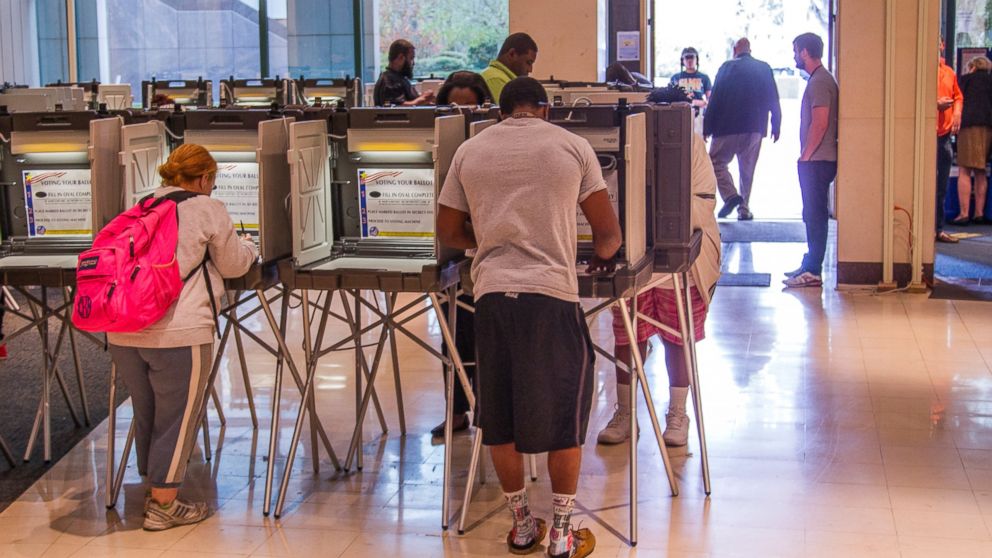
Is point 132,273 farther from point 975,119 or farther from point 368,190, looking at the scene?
point 975,119

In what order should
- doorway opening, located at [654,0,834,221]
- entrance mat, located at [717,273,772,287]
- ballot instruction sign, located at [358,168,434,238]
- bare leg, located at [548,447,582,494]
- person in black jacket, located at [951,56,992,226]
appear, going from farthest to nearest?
1. doorway opening, located at [654,0,834,221]
2. person in black jacket, located at [951,56,992,226]
3. entrance mat, located at [717,273,772,287]
4. ballot instruction sign, located at [358,168,434,238]
5. bare leg, located at [548,447,582,494]

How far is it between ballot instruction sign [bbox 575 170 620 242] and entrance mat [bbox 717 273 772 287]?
4450mm

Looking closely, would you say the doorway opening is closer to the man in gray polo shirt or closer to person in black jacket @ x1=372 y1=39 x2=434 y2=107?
the man in gray polo shirt

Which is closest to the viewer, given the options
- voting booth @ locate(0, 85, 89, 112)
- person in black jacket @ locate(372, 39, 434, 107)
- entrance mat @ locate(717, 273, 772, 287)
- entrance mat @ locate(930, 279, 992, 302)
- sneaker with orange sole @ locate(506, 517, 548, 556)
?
sneaker with orange sole @ locate(506, 517, 548, 556)

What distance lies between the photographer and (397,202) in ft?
13.8

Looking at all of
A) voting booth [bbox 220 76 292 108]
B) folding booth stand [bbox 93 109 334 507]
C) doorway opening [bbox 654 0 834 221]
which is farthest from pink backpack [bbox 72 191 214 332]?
doorway opening [bbox 654 0 834 221]

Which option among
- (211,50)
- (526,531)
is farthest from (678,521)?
(211,50)

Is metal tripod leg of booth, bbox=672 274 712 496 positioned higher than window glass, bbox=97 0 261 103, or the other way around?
window glass, bbox=97 0 261 103

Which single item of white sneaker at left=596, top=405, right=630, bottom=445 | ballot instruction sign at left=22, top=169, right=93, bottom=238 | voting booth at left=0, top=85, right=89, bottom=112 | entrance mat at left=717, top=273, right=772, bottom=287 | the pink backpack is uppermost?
voting booth at left=0, top=85, right=89, bottom=112

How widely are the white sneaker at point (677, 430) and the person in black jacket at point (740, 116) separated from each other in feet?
21.2

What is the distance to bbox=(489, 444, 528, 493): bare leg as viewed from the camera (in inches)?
144

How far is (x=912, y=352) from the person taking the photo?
6352mm

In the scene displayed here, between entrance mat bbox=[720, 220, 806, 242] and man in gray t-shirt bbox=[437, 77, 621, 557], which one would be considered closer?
man in gray t-shirt bbox=[437, 77, 621, 557]

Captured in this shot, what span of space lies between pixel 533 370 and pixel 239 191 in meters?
1.42
